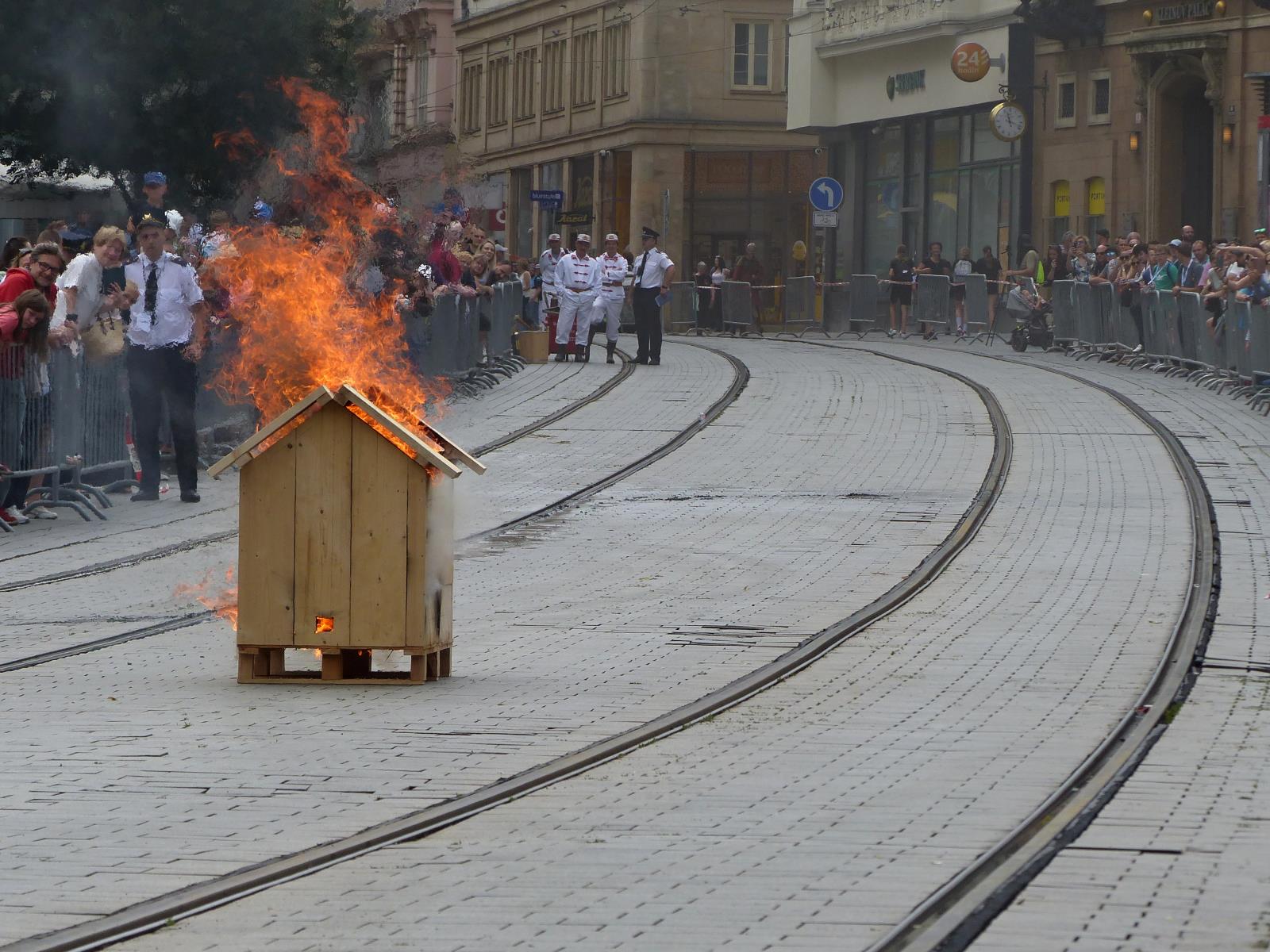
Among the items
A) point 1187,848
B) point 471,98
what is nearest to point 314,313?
point 1187,848

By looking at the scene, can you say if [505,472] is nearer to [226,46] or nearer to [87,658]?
[87,658]

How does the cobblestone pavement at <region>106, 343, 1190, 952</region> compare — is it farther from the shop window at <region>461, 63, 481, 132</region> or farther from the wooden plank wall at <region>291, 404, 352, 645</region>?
the shop window at <region>461, 63, 481, 132</region>

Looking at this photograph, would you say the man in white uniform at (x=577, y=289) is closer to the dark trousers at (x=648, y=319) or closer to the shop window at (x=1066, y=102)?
the dark trousers at (x=648, y=319)

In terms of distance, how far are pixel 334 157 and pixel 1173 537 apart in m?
5.57

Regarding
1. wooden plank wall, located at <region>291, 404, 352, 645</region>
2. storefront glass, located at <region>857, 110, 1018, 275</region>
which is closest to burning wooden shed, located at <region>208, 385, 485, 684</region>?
wooden plank wall, located at <region>291, 404, 352, 645</region>

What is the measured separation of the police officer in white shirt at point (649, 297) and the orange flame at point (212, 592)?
18043 mm

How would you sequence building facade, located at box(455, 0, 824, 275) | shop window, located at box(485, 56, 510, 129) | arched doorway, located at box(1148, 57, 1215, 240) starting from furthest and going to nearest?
shop window, located at box(485, 56, 510, 129)
building facade, located at box(455, 0, 824, 275)
arched doorway, located at box(1148, 57, 1215, 240)

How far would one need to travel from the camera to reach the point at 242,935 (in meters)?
5.84

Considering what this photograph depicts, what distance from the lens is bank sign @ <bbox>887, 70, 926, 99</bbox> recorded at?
51750 mm

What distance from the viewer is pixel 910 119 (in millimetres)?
53125

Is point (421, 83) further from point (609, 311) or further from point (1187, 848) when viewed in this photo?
point (1187, 848)

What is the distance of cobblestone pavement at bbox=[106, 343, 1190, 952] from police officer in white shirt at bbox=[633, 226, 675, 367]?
1859 cm

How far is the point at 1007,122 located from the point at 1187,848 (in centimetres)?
3969

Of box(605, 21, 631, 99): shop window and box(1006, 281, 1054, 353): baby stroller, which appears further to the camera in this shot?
box(605, 21, 631, 99): shop window
